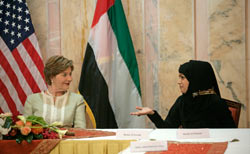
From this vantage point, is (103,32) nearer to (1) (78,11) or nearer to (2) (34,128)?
(1) (78,11)

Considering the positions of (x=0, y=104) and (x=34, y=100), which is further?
(x=0, y=104)

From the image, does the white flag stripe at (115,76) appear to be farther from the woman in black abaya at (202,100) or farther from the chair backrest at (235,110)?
the chair backrest at (235,110)

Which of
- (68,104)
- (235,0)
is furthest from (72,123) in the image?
(235,0)

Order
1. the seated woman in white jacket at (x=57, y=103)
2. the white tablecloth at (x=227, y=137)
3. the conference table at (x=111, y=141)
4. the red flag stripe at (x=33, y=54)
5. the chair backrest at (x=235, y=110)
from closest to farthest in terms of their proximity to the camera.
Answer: the white tablecloth at (x=227, y=137) → the conference table at (x=111, y=141) → the chair backrest at (x=235, y=110) → the seated woman in white jacket at (x=57, y=103) → the red flag stripe at (x=33, y=54)

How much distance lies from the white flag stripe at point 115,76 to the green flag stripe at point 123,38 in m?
0.05

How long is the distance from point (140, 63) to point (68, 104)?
1.16m

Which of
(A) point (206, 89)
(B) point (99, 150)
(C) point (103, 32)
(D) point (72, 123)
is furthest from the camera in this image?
(C) point (103, 32)

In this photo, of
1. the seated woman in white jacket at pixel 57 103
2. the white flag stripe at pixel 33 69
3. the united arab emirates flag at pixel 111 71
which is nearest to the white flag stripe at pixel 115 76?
the united arab emirates flag at pixel 111 71

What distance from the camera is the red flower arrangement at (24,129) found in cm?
184

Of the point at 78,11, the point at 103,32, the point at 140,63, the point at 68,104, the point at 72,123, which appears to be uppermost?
the point at 78,11

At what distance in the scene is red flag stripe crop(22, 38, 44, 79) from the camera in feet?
11.5

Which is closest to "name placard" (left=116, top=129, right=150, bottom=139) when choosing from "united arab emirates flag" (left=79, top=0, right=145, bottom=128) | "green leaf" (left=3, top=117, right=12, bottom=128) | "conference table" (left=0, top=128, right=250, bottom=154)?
"conference table" (left=0, top=128, right=250, bottom=154)

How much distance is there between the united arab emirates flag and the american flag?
593 millimetres

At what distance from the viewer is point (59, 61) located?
9.47 ft
